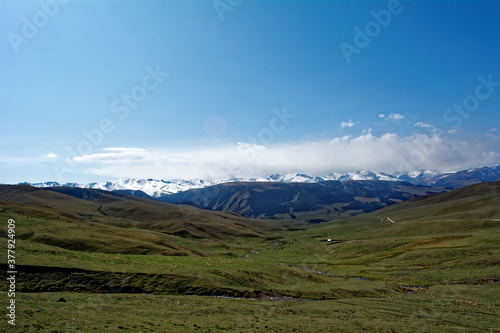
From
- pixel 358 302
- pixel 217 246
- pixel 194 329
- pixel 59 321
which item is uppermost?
pixel 59 321

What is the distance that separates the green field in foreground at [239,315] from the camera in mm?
24819

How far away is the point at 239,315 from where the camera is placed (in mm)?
32031

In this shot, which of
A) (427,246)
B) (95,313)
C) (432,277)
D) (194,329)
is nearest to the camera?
(194,329)

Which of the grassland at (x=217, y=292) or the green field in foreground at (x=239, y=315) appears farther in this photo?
the grassland at (x=217, y=292)

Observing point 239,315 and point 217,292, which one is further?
point 217,292

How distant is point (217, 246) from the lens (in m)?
152

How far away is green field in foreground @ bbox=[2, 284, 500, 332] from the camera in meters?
24.8

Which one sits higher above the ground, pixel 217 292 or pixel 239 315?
pixel 239 315

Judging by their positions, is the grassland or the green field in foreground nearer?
the green field in foreground

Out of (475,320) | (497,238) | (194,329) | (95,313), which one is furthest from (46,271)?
(497,238)

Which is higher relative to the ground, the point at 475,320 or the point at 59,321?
the point at 59,321

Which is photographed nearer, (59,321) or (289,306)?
(59,321)

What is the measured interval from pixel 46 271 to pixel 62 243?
23160 millimetres

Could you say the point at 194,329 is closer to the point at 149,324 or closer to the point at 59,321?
the point at 149,324
